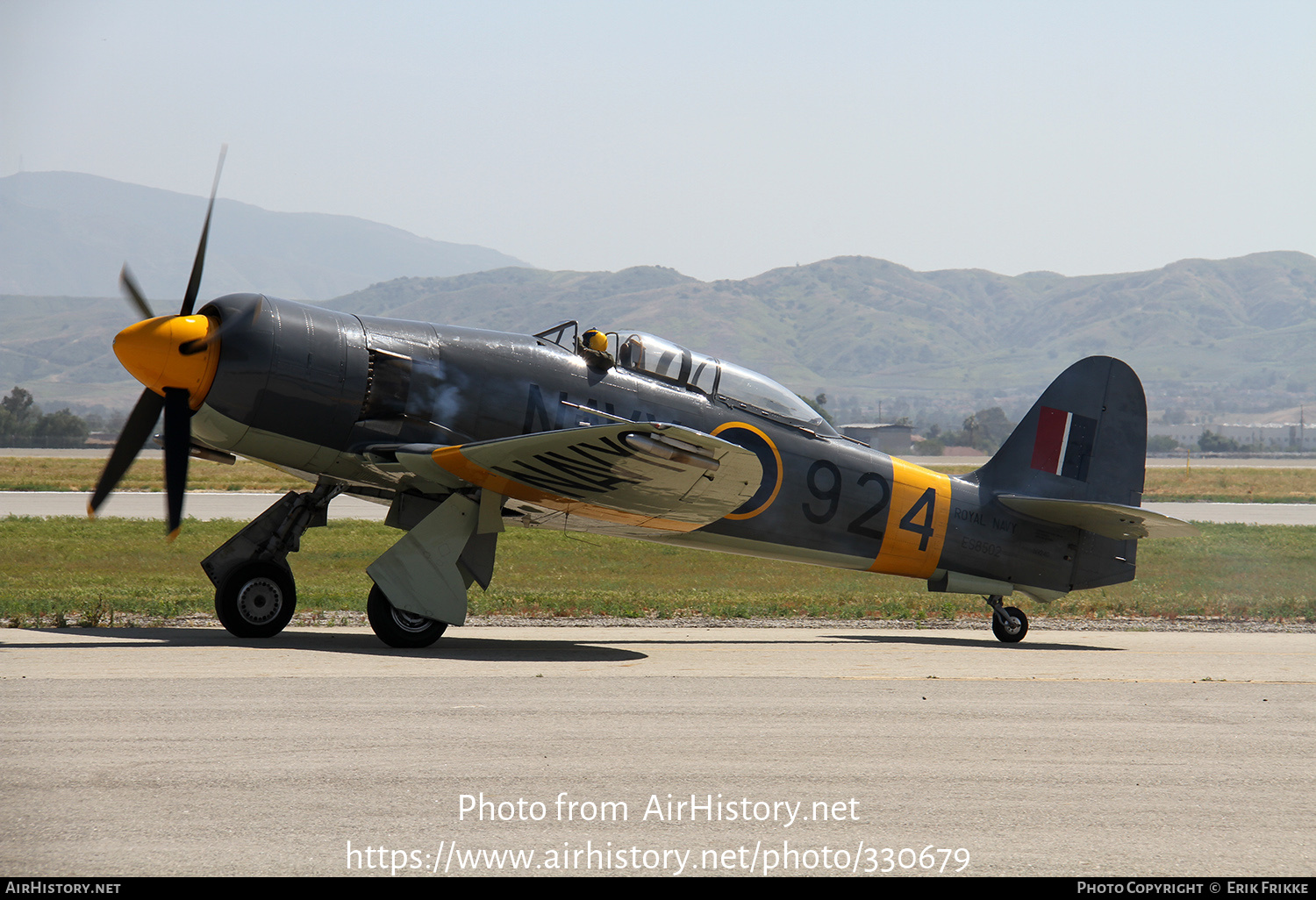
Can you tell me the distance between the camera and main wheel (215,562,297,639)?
10758mm

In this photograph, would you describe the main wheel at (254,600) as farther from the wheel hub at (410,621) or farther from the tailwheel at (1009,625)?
the tailwheel at (1009,625)

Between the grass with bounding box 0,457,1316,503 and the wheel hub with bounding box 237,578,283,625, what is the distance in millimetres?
25287

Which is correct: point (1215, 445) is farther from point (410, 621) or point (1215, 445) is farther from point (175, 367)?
point (175, 367)

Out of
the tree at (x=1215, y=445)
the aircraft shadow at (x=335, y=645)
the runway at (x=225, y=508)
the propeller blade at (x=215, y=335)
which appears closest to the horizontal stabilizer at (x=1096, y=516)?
the aircraft shadow at (x=335, y=645)

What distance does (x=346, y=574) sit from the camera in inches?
755

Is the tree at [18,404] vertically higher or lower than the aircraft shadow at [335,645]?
lower

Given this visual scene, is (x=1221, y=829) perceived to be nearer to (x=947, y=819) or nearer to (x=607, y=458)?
(x=947, y=819)

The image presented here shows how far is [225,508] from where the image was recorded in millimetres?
31797

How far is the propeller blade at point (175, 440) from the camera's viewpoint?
9.60 meters

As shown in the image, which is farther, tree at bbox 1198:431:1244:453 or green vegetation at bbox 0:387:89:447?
tree at bbox 1198:431:1244:453

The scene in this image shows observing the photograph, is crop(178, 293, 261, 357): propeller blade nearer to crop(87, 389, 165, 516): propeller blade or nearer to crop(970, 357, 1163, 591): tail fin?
crop(87, 389, 165, 516): propeller blade

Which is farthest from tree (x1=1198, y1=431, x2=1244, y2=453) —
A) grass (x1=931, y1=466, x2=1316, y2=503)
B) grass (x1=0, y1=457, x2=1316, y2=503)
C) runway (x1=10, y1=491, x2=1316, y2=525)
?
runway (x1=10, y1=491, x2=1316, y2=525)

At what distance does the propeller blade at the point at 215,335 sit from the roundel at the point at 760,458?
15.7 feet
